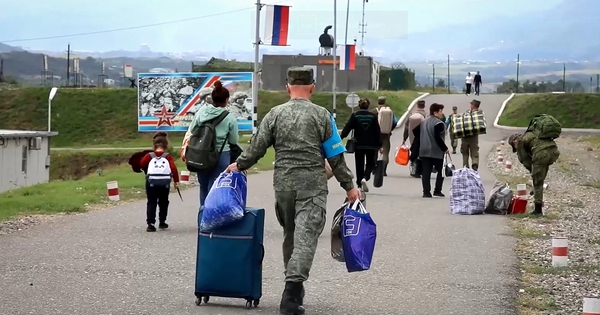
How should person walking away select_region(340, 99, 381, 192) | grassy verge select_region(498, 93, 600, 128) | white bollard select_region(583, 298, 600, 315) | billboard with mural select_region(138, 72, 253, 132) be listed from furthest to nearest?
grassy verge select_region(498, 93, 600, 128), billboard with mural select_region(138, 72, 253, 132), person walking away select_region(340, 99, 381, 192), white bollard select_region(583, 298, 600, 315)

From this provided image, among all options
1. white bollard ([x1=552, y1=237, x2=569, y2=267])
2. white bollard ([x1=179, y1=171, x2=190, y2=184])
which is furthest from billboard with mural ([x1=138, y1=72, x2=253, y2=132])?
white bollard ([x1=552, y1=237, x2=569, y2=267])

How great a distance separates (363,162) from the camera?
19641 millimetres

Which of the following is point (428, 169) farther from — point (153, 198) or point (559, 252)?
point (559, 252)

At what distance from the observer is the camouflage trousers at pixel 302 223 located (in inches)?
309

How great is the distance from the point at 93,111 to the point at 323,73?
1517 cm

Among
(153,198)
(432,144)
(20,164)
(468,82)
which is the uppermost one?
(468,82)

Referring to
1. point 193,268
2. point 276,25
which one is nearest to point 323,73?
point 276,25

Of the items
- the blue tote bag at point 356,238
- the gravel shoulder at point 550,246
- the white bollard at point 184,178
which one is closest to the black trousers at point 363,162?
the gravel shoulder at point 550,246

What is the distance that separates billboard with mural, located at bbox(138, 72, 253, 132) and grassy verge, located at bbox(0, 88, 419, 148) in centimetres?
1462

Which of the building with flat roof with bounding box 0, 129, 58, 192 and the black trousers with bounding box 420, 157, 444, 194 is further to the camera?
the building with flat roof with bounding box 0, 129, 58, 192

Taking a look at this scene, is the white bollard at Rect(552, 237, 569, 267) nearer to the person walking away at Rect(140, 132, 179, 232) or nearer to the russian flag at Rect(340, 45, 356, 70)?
the person walking away at Rect(140, 132, 179, 232)

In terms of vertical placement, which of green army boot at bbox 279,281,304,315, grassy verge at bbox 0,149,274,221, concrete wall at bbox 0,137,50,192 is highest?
green army boot at bbox 279,281,304,315

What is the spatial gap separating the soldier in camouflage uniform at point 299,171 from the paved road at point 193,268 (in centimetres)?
52

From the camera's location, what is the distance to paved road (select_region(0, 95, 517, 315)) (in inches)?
332
